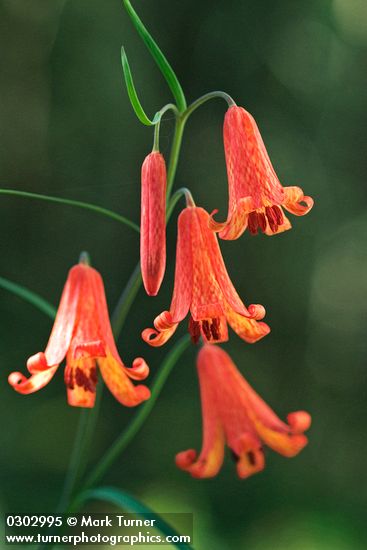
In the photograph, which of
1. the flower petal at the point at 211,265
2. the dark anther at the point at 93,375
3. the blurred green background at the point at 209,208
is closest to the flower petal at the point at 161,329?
the flower petal at the point at 211,265

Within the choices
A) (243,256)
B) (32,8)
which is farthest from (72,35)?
(243,256)

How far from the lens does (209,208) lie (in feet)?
9.07

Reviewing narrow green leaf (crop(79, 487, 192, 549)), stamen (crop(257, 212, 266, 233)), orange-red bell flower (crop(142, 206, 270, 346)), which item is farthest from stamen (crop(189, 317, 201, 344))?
narrow green leaf (crop(79, 487, 192, 549))

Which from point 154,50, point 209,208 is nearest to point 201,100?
point 154,50

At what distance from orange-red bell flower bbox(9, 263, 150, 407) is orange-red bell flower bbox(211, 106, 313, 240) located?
0.31 metres

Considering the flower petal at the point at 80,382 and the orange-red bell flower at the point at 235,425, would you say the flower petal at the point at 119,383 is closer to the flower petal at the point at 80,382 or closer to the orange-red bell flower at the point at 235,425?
the flower petal at the point at 80,382

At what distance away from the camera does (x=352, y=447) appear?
9.36 ft

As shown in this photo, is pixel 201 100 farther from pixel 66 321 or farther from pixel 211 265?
pixel 66 321

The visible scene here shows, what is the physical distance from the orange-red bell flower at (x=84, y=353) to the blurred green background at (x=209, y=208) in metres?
1.08

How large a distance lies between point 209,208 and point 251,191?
1422mm

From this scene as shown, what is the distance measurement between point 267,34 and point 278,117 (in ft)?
1.12

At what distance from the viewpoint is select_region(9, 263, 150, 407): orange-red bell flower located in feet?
4.50

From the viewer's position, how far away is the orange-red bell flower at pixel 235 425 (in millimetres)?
1632

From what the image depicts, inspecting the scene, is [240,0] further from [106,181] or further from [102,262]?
[102,262]
